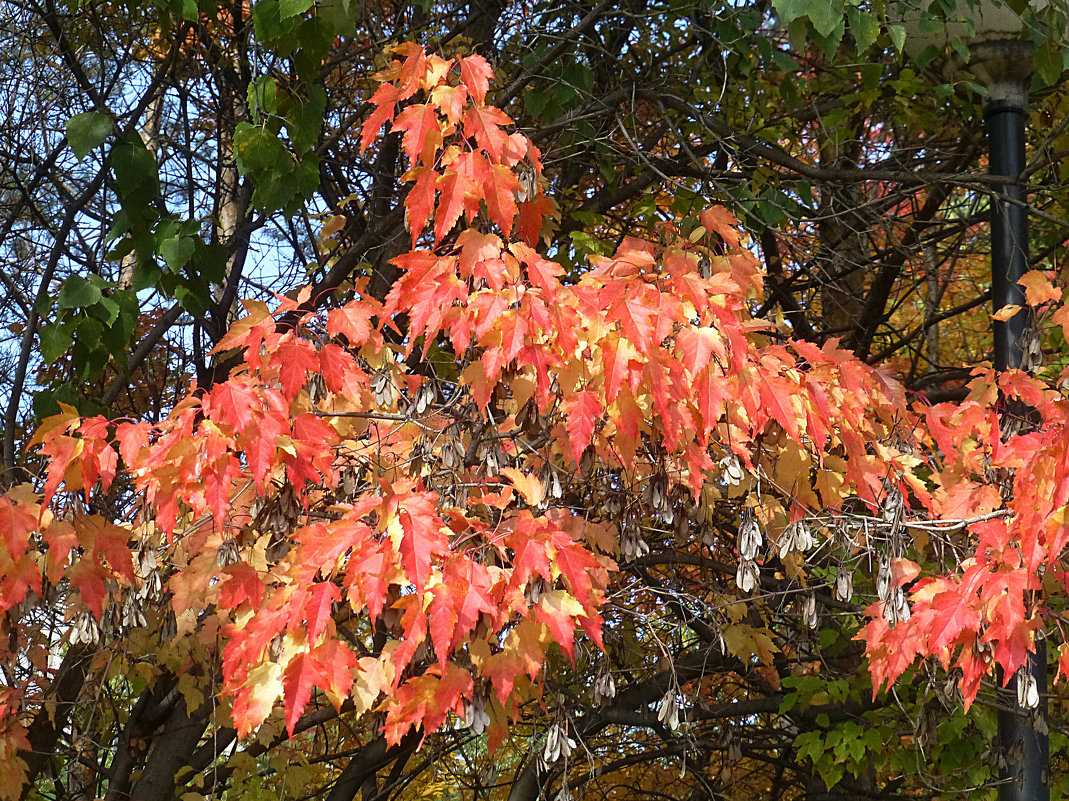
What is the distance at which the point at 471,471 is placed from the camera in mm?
3072

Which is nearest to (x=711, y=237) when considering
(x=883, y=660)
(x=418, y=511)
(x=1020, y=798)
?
(x=883, y=660)

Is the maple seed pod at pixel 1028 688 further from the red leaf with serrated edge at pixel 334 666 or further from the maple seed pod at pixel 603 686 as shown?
the red leaf with serrated edge at pixel 334 666

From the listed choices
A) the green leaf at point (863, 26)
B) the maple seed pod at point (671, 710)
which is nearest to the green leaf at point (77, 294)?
the maple seed pod at point (671, 710)

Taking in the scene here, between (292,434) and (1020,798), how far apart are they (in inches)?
94.4

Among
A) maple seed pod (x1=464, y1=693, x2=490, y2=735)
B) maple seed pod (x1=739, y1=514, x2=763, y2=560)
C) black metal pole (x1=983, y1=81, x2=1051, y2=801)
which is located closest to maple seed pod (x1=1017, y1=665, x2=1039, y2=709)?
black metal pole (x1=983, y1=81, x2=1051, y2=801)

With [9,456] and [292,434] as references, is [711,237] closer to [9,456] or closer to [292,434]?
[292,434]

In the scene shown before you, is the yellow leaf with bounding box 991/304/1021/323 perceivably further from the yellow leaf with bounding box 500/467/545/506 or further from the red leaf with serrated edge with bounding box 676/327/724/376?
the yellow leaf with bounding box 500/467/545/506

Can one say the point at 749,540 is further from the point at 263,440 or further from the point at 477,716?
the point at 263,440

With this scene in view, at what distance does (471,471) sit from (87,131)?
1.68 m

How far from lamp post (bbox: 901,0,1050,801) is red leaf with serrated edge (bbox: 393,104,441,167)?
1887 millimetres

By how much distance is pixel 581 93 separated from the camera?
4.19 metres

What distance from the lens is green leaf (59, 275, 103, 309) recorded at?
357 centimetres

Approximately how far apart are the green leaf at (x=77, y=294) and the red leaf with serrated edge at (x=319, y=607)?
158cm

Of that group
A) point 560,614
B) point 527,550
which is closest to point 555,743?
point 560,614
